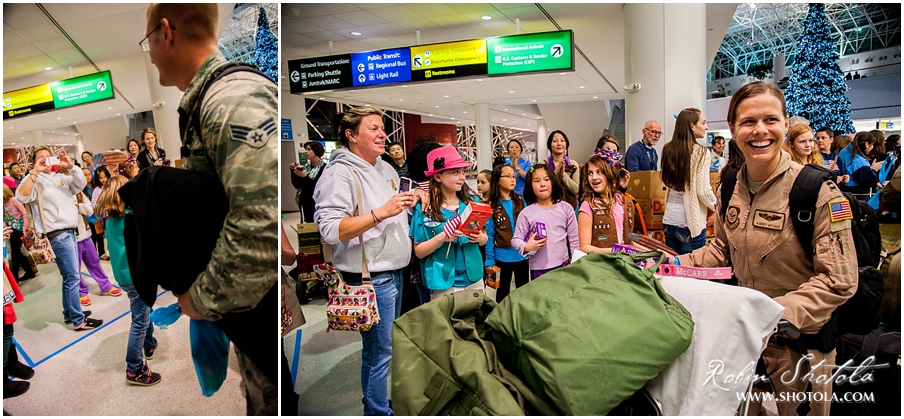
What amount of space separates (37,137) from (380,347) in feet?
4.87

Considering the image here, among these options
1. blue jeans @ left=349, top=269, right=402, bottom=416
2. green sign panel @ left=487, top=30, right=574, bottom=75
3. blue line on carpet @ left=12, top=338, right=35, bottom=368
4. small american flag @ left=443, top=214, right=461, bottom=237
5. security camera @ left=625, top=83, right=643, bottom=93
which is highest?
green sign panel @ left=487, top=30, right=574, bottom=75

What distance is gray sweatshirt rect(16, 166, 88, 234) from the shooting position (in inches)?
46.9

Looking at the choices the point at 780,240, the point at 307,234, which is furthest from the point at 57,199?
the point at 307,234

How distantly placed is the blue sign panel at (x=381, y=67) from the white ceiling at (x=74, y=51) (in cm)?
572

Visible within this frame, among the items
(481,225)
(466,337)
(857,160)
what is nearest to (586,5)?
(857,160)

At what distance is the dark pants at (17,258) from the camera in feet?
4.11

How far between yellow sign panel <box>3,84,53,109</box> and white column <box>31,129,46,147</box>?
7 cm

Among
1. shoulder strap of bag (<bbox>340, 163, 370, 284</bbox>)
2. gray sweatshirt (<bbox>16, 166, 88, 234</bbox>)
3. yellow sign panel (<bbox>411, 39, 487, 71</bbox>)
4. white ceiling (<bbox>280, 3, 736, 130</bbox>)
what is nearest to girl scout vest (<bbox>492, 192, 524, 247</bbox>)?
shoulder strap of bag (<bbox>340, 163, 370, 284</bbox>)

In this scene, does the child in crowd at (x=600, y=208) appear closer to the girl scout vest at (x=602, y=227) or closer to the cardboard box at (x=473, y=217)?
the girl scout vest at (x=602, y=227)

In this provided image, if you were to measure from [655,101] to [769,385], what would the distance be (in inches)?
149

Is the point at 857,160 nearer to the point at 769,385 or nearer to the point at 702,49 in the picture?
the point at 702,49

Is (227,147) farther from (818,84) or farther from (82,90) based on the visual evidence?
(818,84)

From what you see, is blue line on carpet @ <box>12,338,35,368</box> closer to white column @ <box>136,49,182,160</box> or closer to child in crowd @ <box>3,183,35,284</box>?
child in crowd @ <box>3,183,35,284</box>

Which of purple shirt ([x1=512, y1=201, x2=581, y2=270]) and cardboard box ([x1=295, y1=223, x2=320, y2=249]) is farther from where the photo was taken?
cardboard box ([x1=295, y1=223, x2=320, y2=249])
